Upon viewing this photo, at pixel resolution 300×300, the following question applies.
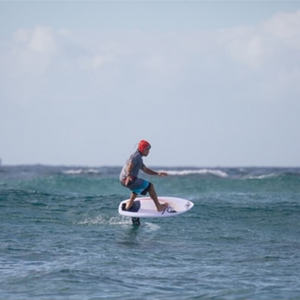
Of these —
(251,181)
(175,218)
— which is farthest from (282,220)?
(251,181)

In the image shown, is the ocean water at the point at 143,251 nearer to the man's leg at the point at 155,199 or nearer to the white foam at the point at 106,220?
the white foam at the point at 106,220

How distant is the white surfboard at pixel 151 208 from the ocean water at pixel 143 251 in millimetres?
355

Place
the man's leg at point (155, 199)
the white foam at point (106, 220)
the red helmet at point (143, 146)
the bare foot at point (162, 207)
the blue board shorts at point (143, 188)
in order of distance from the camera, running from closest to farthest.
Answer: the red helmet at point (143, 146) → the blue board shorts at point (143, 188) → the man's leg at point (155, 199) → the bare foot at point (162, 207) → the white foam at point (106, 220)

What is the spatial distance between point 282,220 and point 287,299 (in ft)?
28.2

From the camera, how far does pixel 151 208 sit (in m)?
15.2

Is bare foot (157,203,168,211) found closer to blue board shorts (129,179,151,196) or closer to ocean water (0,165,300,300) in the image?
ocean water (0,165,300,300)

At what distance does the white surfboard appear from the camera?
1490 cm

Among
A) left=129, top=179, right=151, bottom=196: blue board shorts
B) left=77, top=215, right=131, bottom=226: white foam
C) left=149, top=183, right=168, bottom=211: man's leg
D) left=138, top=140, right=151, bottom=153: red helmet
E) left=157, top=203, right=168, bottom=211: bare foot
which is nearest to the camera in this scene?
left=138, top=140, right=151, bottom=153: red helmet

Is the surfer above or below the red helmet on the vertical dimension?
below

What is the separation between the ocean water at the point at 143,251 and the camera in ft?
31.3

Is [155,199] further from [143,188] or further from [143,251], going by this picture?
[143,251]

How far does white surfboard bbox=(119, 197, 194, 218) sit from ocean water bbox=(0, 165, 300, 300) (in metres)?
0.36

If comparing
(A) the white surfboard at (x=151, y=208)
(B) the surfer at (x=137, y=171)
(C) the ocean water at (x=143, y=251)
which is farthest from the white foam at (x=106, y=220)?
(B) the surfer at (x=137, y=171)

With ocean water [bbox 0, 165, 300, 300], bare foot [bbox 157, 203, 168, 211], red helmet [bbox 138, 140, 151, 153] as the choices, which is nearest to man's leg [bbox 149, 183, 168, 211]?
bare foot [bbox 157, 203, 168, 211]
